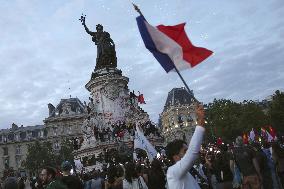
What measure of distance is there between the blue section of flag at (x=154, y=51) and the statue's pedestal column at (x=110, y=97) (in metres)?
37.6

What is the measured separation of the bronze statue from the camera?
4706cm

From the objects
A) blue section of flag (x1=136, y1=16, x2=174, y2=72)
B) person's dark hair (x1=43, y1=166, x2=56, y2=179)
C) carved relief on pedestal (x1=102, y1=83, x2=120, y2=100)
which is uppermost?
carved relief on pedestal (x1=102, y1=83, x2=120, y2=100)

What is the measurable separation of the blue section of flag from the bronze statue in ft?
130

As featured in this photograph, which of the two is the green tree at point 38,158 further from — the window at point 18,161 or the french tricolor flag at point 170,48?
the french tricolor flag at point 170,48

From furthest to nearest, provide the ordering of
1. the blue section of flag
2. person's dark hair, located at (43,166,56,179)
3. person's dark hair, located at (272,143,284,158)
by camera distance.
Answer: person's dark hair, located at (272,143,284,158) < person's dark hair, located at (43,166,56,179) < the blue section of flag

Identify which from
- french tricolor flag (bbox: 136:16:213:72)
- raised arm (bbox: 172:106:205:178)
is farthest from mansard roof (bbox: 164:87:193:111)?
raised arm (bbox: 172:106:205:178)

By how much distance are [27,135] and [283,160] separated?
330 ft

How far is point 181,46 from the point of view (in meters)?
7.49

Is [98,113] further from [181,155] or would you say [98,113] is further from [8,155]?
[8,155]

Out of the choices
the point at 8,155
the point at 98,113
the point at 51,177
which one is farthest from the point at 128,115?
the point at 8,155

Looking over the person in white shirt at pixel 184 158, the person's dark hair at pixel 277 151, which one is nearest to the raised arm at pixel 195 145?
the person in white shirt at pixel 184 158

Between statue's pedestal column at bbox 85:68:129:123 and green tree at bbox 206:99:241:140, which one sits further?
green tree at bbox 206:99:241:140

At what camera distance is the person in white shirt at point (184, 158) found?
17.8 feet

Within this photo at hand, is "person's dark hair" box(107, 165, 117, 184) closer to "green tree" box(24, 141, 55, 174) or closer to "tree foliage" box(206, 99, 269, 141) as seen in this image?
"tree foliage" box(206, 99, 269, 141)
